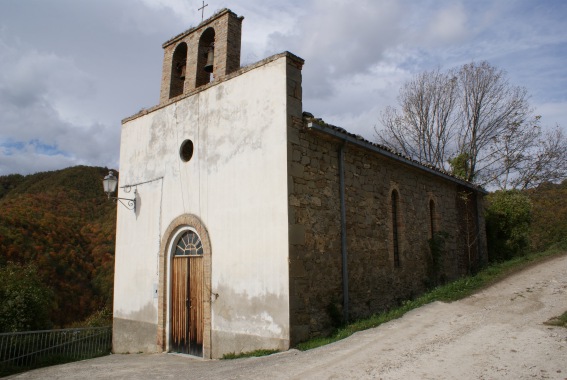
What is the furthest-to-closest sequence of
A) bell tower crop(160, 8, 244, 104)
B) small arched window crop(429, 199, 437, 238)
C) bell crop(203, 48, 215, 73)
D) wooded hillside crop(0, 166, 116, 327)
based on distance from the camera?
1. wooded hillside crop(0, 166, 116, 327)
2. small arched window crop(429, 199, 437, 238)
3. bell crop(203, 48, 215, 73)
4. bell tower crop(160, 8, 244, 104)

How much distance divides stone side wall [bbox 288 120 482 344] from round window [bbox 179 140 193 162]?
9.94 feet

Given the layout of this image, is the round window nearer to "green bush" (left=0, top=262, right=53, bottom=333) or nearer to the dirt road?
the dirt road

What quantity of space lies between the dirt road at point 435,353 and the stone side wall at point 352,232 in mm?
1043

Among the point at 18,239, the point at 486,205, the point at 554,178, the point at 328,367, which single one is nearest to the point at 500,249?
the point at 486,205

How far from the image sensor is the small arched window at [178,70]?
432 inches

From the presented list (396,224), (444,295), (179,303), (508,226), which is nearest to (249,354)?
(179,303)

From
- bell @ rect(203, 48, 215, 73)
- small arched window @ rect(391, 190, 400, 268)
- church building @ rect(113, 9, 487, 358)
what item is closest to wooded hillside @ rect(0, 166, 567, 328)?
church building @ rect(113, 9, 487, 358)

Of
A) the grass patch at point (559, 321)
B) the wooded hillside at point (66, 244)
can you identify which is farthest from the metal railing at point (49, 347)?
the grass patch at point (559, 321)

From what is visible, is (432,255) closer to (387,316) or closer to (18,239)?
(387,316)

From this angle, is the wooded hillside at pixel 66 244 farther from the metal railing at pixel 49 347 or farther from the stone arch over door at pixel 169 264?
the stone arch over door at pixel 169 264

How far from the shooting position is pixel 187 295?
941 centimetres

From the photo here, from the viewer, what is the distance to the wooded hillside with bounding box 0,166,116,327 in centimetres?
1908

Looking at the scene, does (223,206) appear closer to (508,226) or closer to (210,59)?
(210,59)

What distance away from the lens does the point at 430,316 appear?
7.95m
